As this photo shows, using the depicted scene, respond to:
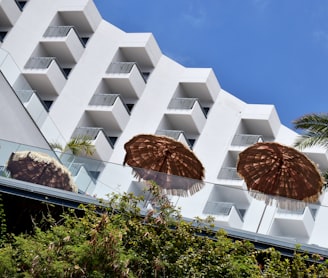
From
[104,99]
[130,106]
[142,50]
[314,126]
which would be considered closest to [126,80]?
[104,99]

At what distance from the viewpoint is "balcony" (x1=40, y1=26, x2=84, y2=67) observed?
49.5 m

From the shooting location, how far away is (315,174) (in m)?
19.9

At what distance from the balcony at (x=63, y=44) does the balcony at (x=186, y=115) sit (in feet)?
21.9

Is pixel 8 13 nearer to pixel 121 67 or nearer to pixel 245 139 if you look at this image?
pixel 121 67

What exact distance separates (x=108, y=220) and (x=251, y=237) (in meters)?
3.71

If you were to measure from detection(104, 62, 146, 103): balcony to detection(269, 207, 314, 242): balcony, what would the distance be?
105ft

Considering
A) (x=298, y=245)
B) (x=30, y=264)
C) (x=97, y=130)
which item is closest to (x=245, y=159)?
(x=298, y=245)

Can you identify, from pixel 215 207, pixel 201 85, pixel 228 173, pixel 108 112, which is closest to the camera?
pixel 215 207

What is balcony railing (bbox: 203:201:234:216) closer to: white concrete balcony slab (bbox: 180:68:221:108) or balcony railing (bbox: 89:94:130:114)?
balcony railing (bbox: 89:94:130:114)

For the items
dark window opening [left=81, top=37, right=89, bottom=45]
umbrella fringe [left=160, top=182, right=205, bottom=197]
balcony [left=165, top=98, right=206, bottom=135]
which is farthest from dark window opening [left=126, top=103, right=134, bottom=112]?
umbrella fringe [left=160, top=182, right=205, bottom=197]

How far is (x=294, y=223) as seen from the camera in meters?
17.5

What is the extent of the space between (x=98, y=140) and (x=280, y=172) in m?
27.2

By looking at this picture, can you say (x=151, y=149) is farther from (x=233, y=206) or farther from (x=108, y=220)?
(x=108, y=220)

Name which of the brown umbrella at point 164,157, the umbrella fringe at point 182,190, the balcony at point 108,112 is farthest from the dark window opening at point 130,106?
the umbrella fringe at point 182,190
